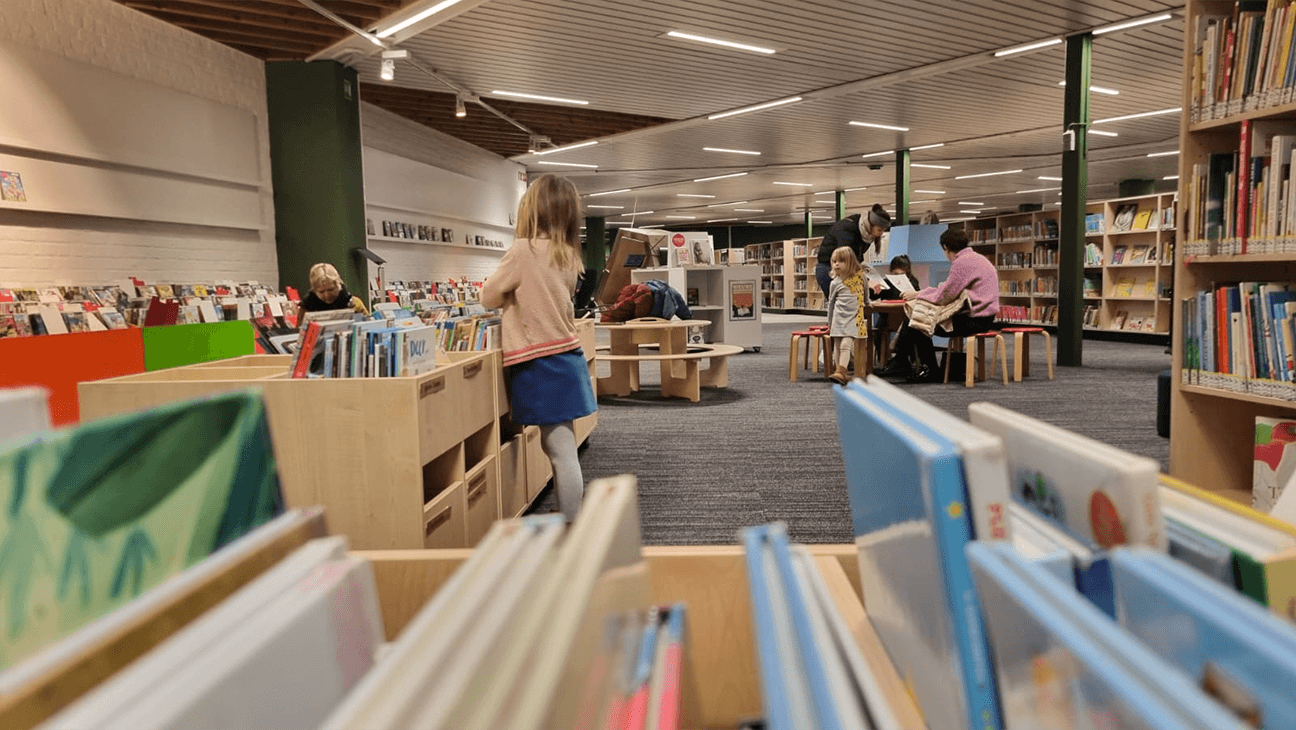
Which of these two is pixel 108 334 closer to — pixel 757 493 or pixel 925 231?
pixel 757 493

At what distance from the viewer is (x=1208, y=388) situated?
257 cm

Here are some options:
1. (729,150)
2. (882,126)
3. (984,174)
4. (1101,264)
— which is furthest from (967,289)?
(984,174)

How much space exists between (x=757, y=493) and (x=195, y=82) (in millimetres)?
5778

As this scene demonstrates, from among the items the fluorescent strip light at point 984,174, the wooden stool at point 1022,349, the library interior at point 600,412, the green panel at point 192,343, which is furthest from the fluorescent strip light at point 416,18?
the fluorescent strip light at point 984,174

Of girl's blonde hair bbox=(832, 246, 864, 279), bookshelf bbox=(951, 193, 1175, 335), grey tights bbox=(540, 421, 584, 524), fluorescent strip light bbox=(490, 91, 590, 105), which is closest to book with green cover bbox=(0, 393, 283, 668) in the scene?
grey tights bbox=(540, 421, 584, 524)

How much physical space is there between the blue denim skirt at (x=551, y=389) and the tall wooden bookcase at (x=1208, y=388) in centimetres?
210

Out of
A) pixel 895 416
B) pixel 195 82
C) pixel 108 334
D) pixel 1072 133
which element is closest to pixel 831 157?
pixel 1072 133

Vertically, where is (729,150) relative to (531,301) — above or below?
above

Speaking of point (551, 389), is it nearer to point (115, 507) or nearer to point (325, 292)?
point (115, 507)

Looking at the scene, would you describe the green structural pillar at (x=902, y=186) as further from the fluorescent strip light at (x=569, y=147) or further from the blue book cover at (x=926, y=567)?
the blue book cover at (x=926, y=567)

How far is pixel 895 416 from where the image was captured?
78 cm

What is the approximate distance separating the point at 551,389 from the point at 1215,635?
8.35 ft

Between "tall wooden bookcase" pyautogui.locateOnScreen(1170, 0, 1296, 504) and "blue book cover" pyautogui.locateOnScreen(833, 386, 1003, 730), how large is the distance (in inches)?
88.4

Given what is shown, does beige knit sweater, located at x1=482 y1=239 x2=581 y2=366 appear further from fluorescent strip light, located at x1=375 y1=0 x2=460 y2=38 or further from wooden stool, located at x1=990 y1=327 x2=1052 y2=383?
wooden stool, located at x1=990 y1=327 x2=1052 y2=383
